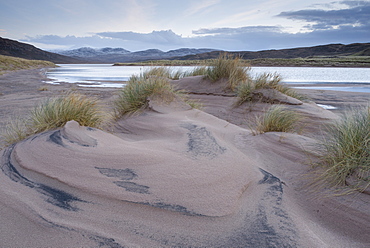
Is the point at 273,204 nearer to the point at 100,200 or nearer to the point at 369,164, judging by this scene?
the point at 369,164

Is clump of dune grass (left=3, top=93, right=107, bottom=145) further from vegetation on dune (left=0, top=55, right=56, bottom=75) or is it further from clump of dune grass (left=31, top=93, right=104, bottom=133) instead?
vegetation on dune (left=0, top=55, right=56, bottom=75)

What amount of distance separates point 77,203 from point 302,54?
87843 millimetres

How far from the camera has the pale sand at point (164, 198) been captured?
66.2 inches

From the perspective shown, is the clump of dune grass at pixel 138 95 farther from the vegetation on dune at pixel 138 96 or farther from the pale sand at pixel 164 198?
the pale sand at pixel 164 198

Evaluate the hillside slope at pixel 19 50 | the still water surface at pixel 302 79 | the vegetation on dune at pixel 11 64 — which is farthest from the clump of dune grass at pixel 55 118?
the hillside slope at pixel 19 50

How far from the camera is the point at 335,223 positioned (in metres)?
2.03

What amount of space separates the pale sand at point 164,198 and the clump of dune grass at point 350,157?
0.53 ft

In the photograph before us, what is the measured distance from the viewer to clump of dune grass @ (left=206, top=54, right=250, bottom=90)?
8.68 meters

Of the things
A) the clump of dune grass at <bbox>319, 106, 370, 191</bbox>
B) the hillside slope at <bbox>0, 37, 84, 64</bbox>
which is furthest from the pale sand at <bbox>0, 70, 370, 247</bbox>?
the hillside slope at <bbox>0, 37, 84, 64</bbox>

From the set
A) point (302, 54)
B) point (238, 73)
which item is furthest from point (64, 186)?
point (302, 54)

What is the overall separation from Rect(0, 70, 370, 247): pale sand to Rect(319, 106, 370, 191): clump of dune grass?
0.16 metres

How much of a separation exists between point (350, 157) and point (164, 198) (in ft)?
5.38

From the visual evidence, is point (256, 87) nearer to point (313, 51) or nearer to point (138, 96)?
point (138, 96)

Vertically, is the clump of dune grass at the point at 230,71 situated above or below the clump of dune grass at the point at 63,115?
above
